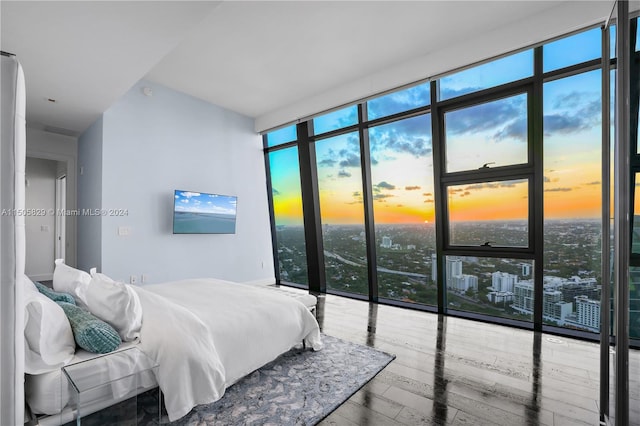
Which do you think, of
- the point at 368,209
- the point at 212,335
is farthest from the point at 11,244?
the point at 368,209

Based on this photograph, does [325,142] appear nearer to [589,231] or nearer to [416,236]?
[416,236]

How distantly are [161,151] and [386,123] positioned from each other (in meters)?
3.14

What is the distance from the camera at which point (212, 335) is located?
6.39 feet

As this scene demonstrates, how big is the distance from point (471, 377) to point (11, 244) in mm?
2732

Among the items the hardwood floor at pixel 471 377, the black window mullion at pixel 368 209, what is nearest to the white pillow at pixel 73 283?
the hardwood floor at pixel 471 377

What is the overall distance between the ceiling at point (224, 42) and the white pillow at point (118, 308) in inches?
73.5

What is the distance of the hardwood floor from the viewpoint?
1.86 metres

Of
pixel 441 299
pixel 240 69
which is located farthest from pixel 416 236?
pixel 240 69

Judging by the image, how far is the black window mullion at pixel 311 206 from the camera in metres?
5.12

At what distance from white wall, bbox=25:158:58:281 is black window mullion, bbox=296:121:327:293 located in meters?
5.26

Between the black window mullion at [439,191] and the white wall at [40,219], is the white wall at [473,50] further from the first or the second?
the white wall at [40,219]

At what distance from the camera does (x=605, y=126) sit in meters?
1.69

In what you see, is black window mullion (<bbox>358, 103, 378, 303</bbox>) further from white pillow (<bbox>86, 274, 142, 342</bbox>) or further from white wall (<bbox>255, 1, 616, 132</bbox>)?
white pillow (<bbox>86, 274, 142, 342</bbox>)

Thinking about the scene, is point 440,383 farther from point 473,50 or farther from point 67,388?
point 473,50
